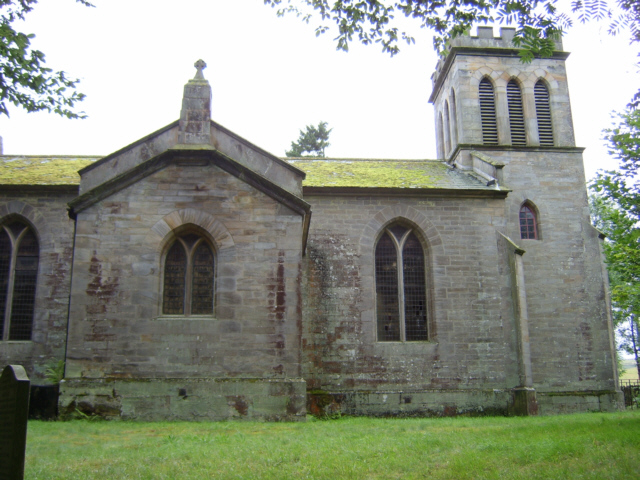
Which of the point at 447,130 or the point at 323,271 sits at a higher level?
the point at 447,130

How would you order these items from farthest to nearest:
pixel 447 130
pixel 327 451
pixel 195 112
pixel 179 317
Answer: pixel 447 130, pixel 195 112, pixel 179 317, pixel 327 451

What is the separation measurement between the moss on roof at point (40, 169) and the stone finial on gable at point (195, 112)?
558 centimetres

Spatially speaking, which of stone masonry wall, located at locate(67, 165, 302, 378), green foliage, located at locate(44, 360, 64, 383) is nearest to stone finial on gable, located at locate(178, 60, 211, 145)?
stone masonry wall, located at locate(67, 165, 302, 378)

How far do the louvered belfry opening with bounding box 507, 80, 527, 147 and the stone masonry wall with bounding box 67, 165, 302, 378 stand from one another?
12325 millimetres

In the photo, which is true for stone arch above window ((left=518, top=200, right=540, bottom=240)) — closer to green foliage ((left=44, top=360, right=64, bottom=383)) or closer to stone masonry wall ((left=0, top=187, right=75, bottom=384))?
stone masonry wall ((left=0, top=187, right=75, bottom=384))

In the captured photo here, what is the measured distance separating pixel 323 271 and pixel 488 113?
10349 mm

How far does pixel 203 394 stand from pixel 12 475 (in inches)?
317

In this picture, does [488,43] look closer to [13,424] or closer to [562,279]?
[562,279]

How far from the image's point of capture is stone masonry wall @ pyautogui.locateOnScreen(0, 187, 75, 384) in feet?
57.3

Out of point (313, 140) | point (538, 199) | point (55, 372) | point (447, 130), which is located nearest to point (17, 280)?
point (55, 372)

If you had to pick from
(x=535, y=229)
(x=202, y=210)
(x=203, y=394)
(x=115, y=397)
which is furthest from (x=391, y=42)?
(x=535, y=229)

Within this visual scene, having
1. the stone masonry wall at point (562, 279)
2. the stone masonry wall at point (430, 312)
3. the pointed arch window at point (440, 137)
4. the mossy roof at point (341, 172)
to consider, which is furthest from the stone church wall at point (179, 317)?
the pointed arch window at point (440, 137)

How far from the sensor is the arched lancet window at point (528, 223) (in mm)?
20984

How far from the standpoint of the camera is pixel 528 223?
21188mm
